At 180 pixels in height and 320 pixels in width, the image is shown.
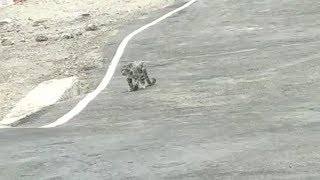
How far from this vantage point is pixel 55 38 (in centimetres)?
1838

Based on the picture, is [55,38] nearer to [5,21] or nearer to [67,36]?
[67,36]

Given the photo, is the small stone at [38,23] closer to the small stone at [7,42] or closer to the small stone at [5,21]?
the small stone at [5,21]

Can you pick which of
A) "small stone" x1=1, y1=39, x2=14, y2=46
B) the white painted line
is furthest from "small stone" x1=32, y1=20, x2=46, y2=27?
the white painted line

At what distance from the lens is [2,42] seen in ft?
60.5

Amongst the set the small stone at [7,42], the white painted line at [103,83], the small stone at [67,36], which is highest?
the small stone at [7,42]

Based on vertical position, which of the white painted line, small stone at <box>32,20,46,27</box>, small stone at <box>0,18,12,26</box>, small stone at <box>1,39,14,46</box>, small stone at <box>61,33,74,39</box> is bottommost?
the white painted line

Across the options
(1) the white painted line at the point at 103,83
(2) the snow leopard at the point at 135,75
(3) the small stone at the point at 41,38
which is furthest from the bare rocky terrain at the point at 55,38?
(2) the snow leopard at the point at 135,75

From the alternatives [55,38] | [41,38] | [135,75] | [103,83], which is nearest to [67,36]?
[55,38]

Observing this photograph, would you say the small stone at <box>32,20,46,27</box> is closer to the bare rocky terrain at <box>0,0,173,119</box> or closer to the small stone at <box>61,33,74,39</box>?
the bare rocky terrain at <box>0,0,173,119</box>

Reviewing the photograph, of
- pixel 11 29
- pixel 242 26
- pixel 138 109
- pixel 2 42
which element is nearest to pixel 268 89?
pixel 138 109

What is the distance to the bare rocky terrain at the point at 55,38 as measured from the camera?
45.1ft

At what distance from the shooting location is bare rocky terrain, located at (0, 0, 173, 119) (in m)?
13.8

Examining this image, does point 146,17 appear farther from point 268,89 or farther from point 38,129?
point 38,129

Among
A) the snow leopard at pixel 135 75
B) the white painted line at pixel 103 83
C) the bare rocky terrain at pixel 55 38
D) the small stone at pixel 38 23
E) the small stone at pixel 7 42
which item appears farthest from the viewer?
the small stone at pixel 38 23
